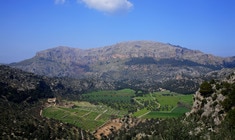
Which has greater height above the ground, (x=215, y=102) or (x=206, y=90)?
→ (x=206, y=90)

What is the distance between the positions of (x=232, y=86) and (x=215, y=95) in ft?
22.0

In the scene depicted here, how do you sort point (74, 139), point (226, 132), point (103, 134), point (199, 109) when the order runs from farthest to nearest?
point (103, 134), point (74, 139), point (199, 109), point (226, 132)

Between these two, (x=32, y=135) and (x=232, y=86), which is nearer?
(x=232, y=86)

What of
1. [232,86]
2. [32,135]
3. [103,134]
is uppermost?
[232,86]

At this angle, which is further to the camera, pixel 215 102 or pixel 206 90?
pixel 206 90

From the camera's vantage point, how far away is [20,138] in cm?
10662

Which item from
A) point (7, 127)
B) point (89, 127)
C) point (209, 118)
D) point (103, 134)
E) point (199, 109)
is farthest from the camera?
point (89, 127)

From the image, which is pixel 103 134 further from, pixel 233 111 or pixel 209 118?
pixel 233 111

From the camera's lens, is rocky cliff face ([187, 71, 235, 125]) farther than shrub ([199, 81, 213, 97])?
No

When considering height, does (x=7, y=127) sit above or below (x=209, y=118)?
below

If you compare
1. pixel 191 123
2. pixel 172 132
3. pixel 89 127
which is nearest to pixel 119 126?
pixel 89 127

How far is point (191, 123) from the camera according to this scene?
311 ft

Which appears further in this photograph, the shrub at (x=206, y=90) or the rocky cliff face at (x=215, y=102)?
the shrub at (x=206, y=90)

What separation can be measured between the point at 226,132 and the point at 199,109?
1222 inches
